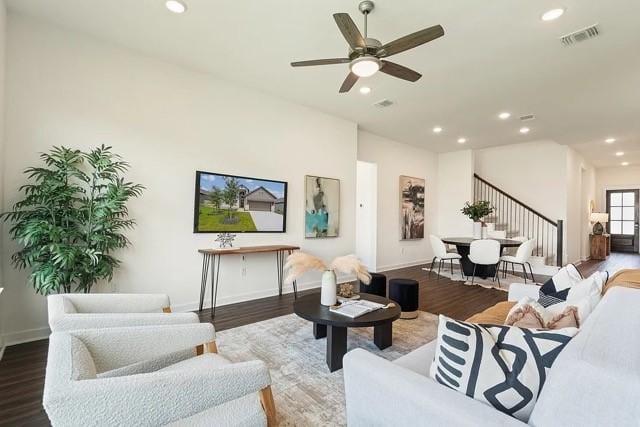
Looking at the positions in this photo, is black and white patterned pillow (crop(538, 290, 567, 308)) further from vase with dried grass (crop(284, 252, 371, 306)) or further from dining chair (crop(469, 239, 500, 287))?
dining chair (crop(469, 239, 500, 287))

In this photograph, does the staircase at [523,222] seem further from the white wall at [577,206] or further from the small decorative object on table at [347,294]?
the small decorative object on table at [347,294]

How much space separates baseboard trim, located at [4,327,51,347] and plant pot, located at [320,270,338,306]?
2.79 metres

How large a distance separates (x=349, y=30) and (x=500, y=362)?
2356mm

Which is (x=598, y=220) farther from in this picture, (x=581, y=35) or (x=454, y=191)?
(x=581, y=35)

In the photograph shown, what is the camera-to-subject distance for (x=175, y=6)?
2738 millimetres

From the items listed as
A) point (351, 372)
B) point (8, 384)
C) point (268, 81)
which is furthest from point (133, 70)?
point (351, 372)

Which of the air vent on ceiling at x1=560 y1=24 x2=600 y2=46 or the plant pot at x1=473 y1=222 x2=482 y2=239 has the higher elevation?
the air vent on ceiling at x1=560 y1=24 x2=600 y2=46

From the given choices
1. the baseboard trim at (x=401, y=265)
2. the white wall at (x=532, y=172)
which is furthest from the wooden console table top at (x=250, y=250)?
the white wall at (x=532, y=172)

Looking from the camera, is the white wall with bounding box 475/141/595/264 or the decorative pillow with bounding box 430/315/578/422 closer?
the decorative pillow with bounding box 430/315/578/422

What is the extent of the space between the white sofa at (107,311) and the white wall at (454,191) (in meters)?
7.56

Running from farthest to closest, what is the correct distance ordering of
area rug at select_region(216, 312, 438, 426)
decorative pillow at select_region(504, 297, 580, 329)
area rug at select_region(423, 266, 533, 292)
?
area rug at select_region(423, 266, 533, 292), area rug at select_region(216, 312, 438, 426), decorative pillow at select_region(504, 297, 580, 329)

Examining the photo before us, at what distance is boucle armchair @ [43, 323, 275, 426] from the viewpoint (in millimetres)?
960

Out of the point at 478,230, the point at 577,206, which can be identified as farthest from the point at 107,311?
the point at 577,206

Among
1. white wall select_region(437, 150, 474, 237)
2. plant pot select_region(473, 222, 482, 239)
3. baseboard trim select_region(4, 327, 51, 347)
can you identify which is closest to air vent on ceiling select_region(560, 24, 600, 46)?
plant pot select_region(473, 222, 482, 239)
